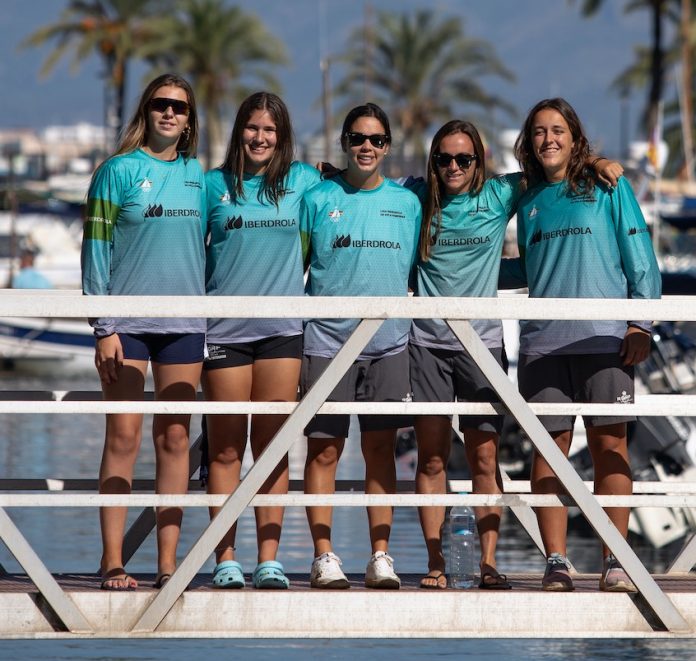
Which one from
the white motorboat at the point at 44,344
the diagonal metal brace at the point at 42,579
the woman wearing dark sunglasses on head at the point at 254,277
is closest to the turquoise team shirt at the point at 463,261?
the woman wearing dark sunglasses on head at the point at 254,277

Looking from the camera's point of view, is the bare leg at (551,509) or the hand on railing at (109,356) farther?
the bare leg at (551,509)

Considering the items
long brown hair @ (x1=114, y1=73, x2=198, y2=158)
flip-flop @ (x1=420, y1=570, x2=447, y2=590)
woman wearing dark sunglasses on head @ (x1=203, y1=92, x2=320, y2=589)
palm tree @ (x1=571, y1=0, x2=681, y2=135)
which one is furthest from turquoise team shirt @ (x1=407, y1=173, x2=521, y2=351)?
palm tree @ (x1=571, y1=0, x2=681, y2=135)

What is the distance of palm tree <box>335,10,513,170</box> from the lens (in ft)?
173

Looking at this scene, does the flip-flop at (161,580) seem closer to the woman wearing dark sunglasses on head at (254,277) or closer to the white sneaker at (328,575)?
the woman wearing dark sunglasses on head at (254,277)

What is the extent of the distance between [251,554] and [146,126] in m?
6.55

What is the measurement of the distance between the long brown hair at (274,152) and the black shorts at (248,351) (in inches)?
21.9

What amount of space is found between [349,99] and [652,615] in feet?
167

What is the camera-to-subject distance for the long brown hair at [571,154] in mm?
6414

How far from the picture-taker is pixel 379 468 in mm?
6516

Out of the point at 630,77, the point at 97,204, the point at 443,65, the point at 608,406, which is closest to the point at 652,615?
the point at 608,406

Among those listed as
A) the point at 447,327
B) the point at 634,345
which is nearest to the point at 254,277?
the point at 447,327

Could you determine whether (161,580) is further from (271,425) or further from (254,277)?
(254,277)

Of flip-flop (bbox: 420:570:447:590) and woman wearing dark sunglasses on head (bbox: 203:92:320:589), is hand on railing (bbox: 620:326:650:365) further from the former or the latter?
woman wearing dark sunglasses on head (bbox: 203:92:320:589)

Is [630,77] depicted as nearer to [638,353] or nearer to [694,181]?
[694,181]
